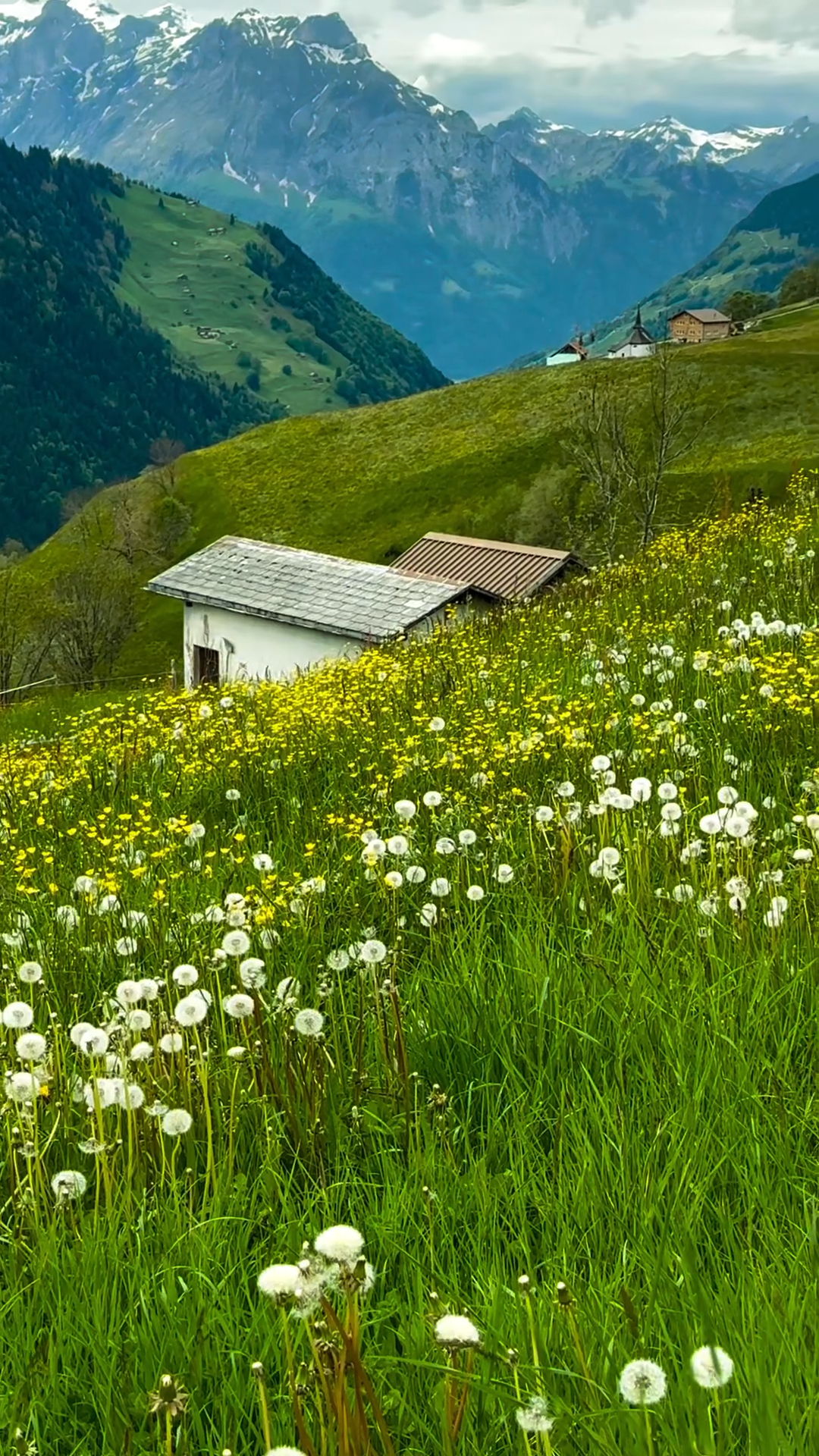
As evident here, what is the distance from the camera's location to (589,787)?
18.8ft

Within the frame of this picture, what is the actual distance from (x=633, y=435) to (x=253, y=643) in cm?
5134

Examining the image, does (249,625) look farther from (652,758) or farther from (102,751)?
(652,758)

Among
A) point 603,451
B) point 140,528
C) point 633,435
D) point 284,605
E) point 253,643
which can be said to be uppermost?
point 633,435

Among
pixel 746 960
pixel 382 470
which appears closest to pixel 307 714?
pixel 746 960

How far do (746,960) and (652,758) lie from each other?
2356 millimetres

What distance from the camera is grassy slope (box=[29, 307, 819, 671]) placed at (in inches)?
3287

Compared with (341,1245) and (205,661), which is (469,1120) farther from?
(205,661)

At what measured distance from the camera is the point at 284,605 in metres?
36.7

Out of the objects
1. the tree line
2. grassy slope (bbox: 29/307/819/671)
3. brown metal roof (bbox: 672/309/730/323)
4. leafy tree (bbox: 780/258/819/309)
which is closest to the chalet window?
the tree line

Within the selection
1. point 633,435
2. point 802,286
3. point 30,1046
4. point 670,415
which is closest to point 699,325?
point 802,286

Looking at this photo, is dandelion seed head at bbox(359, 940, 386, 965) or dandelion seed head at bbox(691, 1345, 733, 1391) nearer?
dandelion seed head at bbox(691, 1345, 733, 1391)

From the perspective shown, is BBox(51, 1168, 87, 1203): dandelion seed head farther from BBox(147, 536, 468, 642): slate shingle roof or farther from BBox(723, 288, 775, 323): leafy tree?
BBox(723, 288, 775, 323): leafy tree

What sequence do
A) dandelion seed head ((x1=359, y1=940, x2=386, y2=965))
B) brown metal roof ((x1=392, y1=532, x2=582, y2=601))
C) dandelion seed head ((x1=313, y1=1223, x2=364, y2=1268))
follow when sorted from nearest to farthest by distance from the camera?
1. dandelion seed head ((x1=313, y1=1223, x2=364, y2=1268))
2. dandelion seed head ((x1=359, y1=940, x2=386, y2=965))
3. brown metal roof ((x1=392, y1=532, x2=582, y2=601))

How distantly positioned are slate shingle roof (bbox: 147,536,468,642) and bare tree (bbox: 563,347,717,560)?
30.9 ft
